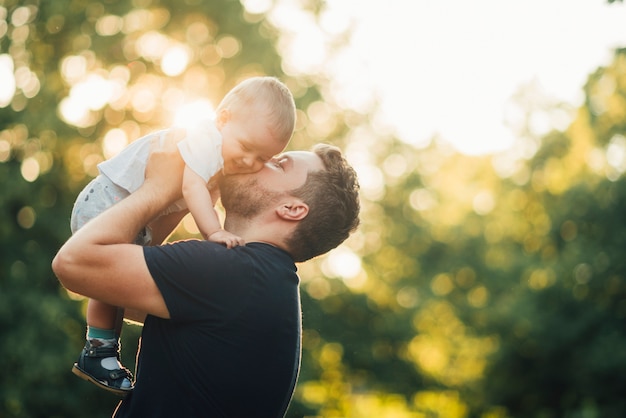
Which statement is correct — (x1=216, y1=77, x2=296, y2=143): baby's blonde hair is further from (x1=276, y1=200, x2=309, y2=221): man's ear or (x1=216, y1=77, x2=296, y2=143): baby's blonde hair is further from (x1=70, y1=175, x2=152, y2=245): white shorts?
(x1=70, y1=175, x2=152, y2=245): white shorts

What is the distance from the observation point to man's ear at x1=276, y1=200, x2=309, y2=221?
3059 millimetres

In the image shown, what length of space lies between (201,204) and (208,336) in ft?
1.75

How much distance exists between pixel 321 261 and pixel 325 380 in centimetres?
368

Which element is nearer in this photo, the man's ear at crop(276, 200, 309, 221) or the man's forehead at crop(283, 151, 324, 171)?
the man's ear at crop(276, 200, 309, 221)

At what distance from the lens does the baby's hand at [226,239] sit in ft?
9.21

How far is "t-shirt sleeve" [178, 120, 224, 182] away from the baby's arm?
29 millimetres

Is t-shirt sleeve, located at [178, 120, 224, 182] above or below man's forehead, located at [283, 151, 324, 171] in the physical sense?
below

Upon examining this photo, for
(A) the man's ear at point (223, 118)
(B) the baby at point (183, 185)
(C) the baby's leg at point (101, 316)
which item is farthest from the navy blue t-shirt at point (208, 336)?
(A) the man's ear at point (223, 118)

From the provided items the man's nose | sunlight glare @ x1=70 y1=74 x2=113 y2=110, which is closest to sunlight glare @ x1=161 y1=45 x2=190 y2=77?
sunlight glare @ x1=70 y1=74 x2=113 y2=110

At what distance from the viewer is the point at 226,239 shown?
2824 millimetres

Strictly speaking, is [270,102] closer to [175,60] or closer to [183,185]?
[183,185]

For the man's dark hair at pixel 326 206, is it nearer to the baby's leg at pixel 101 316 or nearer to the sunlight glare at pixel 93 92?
the baby's leg at pixel 101 316

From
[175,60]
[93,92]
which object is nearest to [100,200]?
[93,92]

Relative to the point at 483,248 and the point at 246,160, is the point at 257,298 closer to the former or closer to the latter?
the point at 246,160
